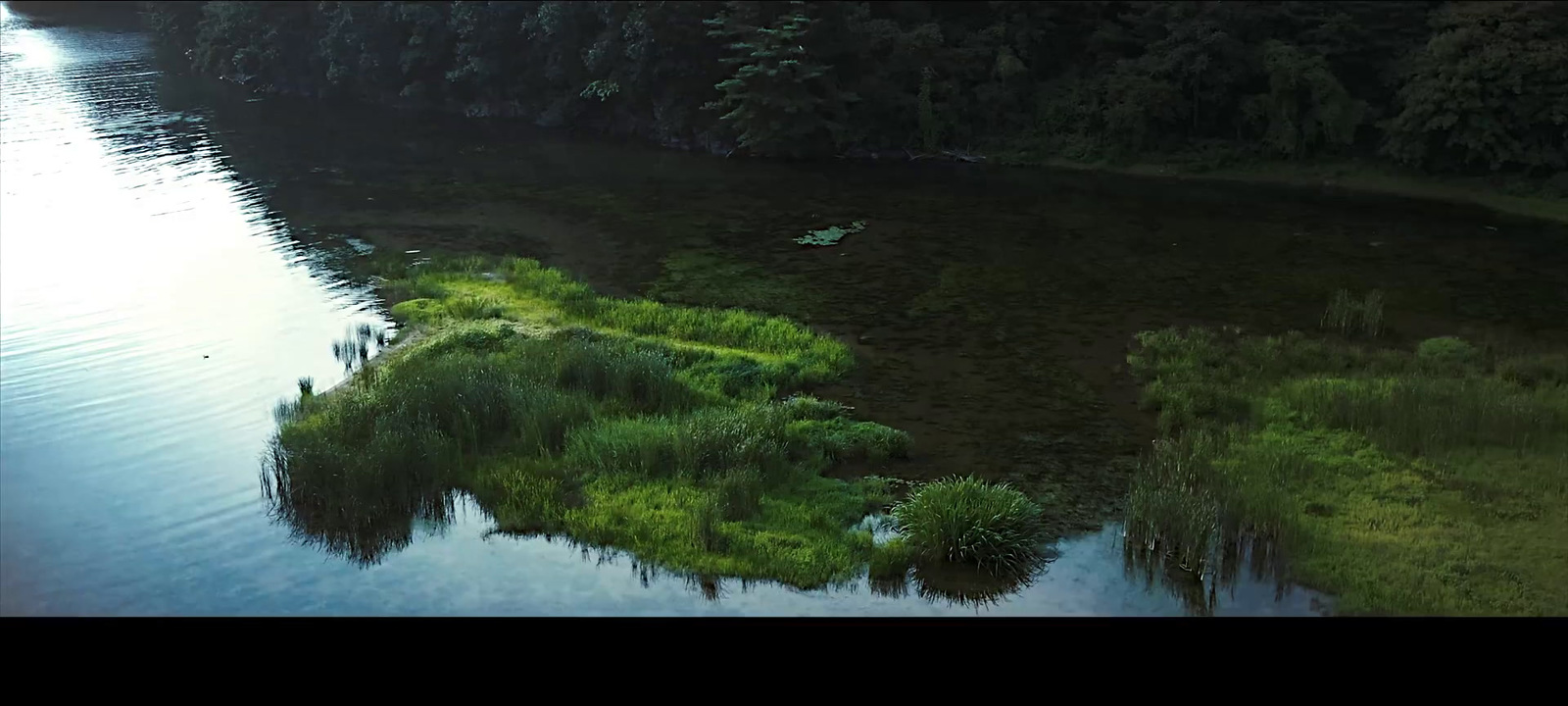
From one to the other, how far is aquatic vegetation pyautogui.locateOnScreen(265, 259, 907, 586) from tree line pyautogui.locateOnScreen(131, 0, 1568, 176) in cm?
1109

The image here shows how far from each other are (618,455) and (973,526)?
7.55 ft

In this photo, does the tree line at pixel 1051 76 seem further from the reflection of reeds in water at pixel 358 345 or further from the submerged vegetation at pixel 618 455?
the submerged vegetation at pixel 618 455

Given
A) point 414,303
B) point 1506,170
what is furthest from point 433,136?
point 1506,170

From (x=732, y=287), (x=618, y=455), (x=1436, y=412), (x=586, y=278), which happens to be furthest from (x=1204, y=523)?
(x=586, y=278)

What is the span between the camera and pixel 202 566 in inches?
231

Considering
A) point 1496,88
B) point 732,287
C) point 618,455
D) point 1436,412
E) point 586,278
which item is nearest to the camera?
point 618,455

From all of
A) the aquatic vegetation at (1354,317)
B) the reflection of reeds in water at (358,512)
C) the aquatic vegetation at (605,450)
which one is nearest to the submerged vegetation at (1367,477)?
the aquatic vegetation at (1354,317)

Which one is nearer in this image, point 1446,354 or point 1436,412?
point 1436,412

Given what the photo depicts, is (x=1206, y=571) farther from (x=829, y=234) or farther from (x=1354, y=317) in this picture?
(x=829, y=234)

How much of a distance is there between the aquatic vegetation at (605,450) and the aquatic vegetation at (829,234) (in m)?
4.62

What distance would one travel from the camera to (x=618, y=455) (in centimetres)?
704
